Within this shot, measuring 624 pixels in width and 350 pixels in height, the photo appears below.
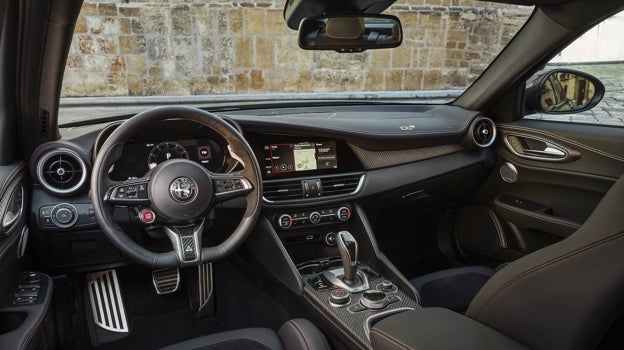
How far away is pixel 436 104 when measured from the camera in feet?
10.6

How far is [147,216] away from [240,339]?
56 cm

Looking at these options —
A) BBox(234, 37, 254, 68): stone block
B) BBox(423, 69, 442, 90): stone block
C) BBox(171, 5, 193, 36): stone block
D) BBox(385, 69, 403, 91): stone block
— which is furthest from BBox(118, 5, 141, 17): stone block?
BBox(423, 69, 442, 90): stone block

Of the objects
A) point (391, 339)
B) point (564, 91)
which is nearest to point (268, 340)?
point (391, 339)

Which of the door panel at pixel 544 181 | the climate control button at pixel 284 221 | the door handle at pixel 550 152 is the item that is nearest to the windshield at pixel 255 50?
the door panel at pixel 544 181

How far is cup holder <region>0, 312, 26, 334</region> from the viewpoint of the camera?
5.77 feet

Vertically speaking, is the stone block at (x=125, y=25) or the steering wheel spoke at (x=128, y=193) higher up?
the stone block at (x=125, y=25)

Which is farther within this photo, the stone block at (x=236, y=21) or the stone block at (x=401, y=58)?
the stone block at (x=236, y=21)

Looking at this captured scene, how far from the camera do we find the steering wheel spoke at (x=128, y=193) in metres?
1.78

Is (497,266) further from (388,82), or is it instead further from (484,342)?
(388,82)

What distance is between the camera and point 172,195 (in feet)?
5.95

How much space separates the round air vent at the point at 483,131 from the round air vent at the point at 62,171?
190cm

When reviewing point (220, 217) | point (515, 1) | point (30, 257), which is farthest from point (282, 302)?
point (515, 1)

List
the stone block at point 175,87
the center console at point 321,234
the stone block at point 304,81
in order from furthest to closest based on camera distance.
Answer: the stone block at point 304,81, the stone block at point 175,87, the center console at point 321,234

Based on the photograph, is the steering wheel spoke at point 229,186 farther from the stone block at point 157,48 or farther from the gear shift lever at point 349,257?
the stone block at point 157,48
